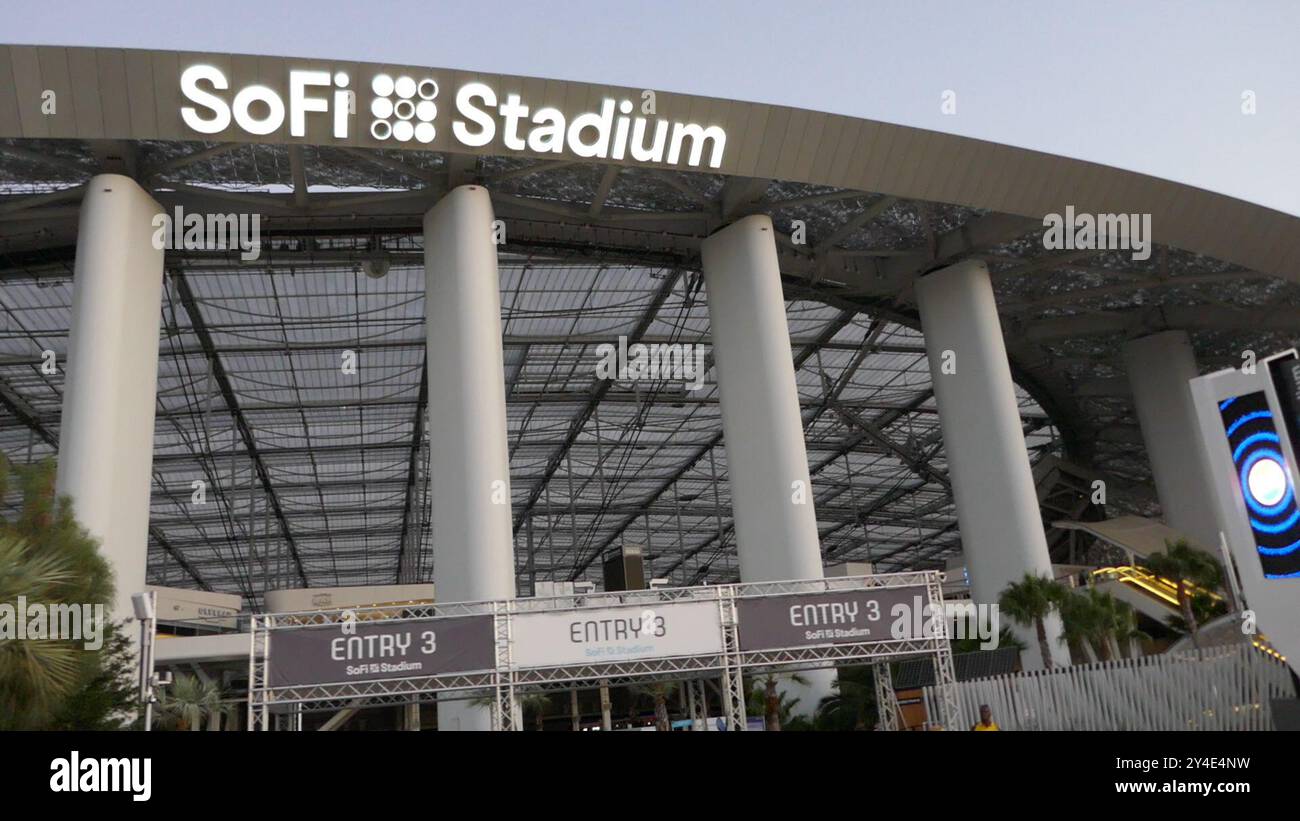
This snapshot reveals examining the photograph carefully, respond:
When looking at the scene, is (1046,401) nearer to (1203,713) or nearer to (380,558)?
(1203,713)

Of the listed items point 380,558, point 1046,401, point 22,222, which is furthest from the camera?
point 380,558

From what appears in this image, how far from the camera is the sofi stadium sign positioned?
21547mm

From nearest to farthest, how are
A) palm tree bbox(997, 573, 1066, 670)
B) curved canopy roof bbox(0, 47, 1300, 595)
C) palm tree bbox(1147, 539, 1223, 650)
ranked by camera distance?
1. curved canopy roof bbox(0, 47, 1300, 595)
2. palm tree bbox(997, 573, 1066, 670)
3. palm tree bbox(1147, 539, 1223, 650)

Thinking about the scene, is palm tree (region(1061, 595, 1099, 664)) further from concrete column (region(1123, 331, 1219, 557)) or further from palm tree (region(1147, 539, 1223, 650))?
concrete column (region(1123, 331, 1219, 557))

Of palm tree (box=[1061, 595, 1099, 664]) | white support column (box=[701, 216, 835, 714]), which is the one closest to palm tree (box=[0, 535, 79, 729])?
white support column (box=[701, 216, 835, 714])

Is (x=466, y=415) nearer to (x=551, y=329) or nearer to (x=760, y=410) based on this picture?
(x=760, y=410)

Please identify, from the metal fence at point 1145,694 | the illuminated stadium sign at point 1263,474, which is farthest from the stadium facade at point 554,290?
the illuminated stadium sign at point 1263,474

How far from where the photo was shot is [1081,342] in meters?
40.5

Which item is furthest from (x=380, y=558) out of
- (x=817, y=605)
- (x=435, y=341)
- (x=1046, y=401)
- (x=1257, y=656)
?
(x=1257, y=656)

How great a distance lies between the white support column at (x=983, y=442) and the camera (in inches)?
1128

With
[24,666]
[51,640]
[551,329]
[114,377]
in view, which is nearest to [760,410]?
[551,329]

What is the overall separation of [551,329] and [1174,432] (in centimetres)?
2159

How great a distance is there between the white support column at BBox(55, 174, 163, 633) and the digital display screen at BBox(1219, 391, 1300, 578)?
Result: 18916 mm

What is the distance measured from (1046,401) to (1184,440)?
8.37m
